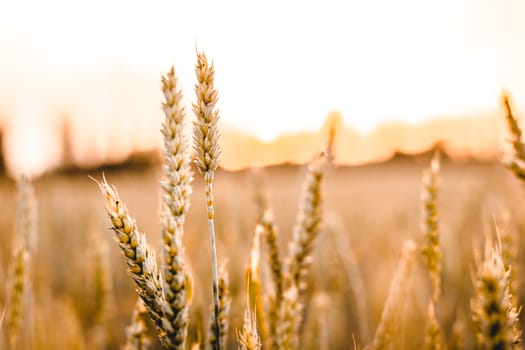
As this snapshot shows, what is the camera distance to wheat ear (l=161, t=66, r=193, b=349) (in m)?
0.79

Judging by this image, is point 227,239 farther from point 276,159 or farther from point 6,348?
point 6,348

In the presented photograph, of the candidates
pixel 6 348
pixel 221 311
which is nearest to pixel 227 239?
pixel 6 348

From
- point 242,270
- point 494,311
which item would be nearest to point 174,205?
point 494,311

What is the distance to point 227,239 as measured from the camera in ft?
8.80

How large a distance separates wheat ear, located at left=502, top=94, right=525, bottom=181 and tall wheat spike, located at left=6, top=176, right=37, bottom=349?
154 centimetres

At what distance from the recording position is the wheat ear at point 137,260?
0.80 m

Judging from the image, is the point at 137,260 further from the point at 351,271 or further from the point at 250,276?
the point at 351,271

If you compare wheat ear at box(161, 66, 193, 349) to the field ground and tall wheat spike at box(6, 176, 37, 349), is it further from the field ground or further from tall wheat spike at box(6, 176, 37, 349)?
tall wheat spike at box(6, 176, 37, 349)

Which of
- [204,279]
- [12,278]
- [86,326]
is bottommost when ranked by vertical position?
[86,326]

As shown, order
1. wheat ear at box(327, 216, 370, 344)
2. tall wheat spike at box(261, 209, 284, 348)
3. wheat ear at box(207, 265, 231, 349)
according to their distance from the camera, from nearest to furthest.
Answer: wheat ear at box(207, 265, 231, 349) → tall wheat spike at box(261, 209, 284, 348) → wheat ear at box(327, 216, 370, 344)

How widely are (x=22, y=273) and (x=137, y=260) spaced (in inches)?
35.1

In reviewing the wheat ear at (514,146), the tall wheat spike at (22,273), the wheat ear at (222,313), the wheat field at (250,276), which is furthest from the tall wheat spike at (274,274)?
the tall wheat spike at (22,273)

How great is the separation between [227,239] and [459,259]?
163cm

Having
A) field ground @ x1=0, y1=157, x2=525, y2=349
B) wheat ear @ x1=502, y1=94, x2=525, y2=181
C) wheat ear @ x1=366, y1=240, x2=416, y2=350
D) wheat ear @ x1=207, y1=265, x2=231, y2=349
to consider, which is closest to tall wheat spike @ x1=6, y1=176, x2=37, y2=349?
field ground @ x1=0, y1=157, x2=525, y2=349
